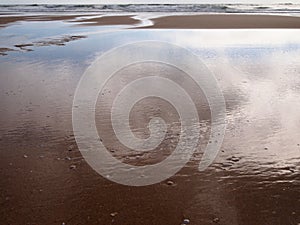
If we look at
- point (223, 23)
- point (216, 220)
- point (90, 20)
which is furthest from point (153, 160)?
point (90, 20)

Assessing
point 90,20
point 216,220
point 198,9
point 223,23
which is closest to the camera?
point 216,220

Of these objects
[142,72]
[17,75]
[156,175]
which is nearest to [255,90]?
[142,72]

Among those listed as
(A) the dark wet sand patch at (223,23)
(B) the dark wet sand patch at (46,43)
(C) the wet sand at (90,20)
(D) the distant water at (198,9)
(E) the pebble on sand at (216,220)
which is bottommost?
(E) the pebble on sand at (216,220)

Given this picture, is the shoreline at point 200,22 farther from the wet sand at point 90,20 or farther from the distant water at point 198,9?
the distant water at point 198,9

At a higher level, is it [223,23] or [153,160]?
[223,23]

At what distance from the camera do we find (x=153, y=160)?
180 inches

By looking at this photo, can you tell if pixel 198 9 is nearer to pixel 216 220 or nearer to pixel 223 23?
pixel 223 23

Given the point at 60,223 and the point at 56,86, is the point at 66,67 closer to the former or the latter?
the point at 56,86

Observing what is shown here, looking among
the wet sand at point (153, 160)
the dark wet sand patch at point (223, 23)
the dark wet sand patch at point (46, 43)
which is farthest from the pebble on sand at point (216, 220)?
the dark wet sand patch at point (223, 23)

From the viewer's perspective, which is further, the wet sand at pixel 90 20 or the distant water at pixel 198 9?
the distant water at pixel 198 9

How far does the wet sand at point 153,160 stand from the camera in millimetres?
3559

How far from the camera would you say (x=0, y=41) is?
50.5 feet

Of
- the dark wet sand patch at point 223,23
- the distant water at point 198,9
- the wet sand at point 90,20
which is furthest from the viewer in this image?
the distant water at point 198,9

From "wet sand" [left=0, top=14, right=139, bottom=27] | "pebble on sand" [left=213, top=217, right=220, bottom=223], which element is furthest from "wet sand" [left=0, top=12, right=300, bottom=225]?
"wet sand" [left=0, top=14, right=139, bottom=27]
